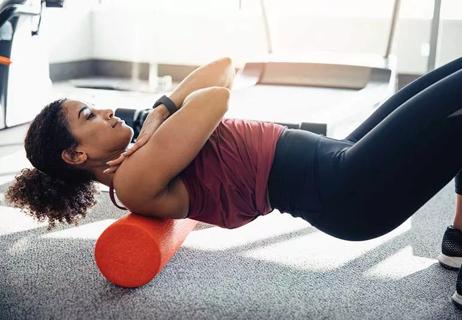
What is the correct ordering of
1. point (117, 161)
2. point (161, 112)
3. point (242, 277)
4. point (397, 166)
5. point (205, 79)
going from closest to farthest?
1. point (397, 166)
2. point (117, 161)
3. point (161, 112)
4. point (205, 79)
5. point (242, 277)

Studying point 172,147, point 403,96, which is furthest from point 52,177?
point 403,96

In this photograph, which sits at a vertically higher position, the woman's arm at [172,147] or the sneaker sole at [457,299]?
the woman's arm at [172,147]

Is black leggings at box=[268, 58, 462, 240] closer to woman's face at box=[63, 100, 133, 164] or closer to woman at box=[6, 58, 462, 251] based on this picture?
woman at box=[6, 58, 462, 251]

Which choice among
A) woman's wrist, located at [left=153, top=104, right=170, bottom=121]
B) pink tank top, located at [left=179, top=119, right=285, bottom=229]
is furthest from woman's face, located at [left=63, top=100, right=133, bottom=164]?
pink tank top, located at [left=179, top=119, right=285, bottom=229]

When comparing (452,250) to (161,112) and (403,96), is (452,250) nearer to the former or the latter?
(403,96)

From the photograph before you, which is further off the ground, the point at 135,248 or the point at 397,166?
the point at 397,166

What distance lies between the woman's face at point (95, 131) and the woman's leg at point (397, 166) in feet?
1.85

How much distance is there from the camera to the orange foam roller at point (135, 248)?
150cm

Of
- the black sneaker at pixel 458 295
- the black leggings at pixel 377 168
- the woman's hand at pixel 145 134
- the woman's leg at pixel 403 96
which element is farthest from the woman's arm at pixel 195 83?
the black sneaker at pixel 458 295

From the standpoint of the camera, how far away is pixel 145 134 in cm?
139

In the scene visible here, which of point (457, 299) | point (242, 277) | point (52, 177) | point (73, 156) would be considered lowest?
point (242, 277)

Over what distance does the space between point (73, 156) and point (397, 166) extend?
0.86 metres

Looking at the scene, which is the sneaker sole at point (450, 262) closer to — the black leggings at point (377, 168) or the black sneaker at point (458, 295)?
the black sneaker at point (458, 295)

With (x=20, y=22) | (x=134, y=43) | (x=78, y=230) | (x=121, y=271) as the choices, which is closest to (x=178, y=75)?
(x=134, y=43)
